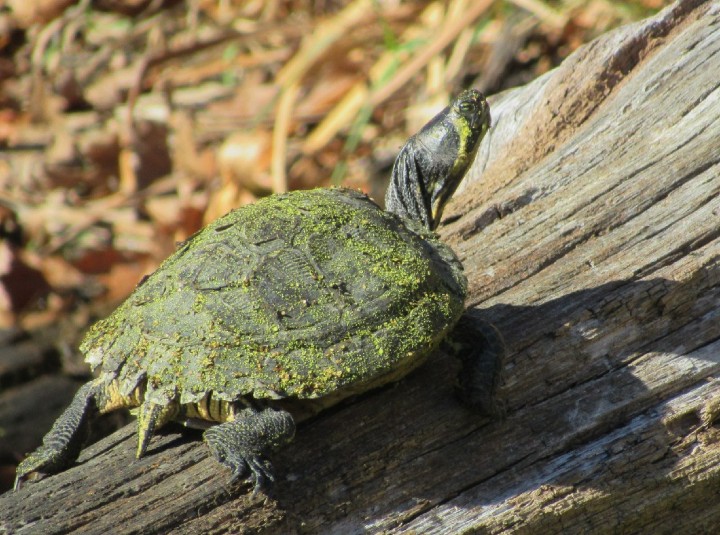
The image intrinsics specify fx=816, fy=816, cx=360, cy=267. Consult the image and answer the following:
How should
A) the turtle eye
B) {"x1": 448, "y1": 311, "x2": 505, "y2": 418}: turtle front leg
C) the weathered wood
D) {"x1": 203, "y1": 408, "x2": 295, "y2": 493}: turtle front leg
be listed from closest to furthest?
{"x1": 203, "y1": 408, "x2": 295, "y2": 493}: turtle front leg, the weathered wood, {"x1": 448, "y1": 311, "x2": 505, "y2": 418}: turtle front leg, the turtle eye

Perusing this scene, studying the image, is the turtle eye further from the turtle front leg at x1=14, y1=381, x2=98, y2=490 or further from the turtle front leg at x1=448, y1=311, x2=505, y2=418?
the turtle front leg at x1=14, y1=381, x2=98, y2=490

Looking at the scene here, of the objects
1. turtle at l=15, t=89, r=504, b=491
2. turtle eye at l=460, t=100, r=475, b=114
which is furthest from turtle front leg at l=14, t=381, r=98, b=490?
turtle eye at l=460, t=100, r=475, b=114

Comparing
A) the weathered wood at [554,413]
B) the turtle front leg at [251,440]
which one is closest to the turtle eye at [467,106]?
the weathered wood at [554,413]

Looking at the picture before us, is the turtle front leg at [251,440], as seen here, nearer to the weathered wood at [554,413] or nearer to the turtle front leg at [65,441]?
the weathered wood at [554,413]

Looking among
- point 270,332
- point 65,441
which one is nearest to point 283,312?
point 270,332

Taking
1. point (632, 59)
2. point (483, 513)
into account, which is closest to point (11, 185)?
point (632, 59)

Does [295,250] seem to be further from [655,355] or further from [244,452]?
[655,355]

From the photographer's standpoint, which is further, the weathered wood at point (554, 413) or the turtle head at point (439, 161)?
the turtle head at point (439, 161)
